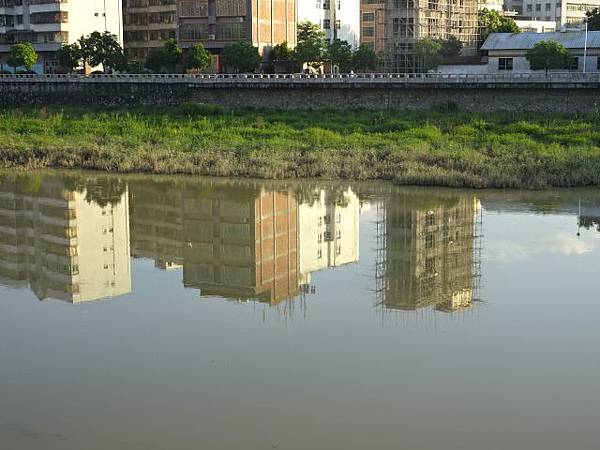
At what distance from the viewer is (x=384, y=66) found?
61.6m

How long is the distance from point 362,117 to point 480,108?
4.87 meters

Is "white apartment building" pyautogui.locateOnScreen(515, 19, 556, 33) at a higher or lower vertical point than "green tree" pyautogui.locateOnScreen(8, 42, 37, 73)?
higher

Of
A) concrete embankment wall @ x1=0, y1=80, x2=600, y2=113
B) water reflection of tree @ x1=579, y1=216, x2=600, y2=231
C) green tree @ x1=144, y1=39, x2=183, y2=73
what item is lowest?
water reflection of tree @ x1=579, y1=216, x2=600, y2=231

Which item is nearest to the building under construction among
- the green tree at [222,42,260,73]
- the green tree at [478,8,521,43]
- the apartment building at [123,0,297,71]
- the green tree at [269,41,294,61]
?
the green tree at [478,8,521,43]

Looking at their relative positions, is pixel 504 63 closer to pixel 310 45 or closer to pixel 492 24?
pixel 492 24

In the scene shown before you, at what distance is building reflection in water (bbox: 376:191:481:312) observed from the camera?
14.1 metres

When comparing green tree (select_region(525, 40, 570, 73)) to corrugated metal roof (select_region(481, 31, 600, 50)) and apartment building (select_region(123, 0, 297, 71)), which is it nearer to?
corrugated metal roof (select_region(481, 31, 600, 50))

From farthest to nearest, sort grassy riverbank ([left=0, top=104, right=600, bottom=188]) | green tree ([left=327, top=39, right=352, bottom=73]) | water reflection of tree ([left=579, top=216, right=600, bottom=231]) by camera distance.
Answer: green tree ([left=327, top=39, right=352, bottom=73]) → grassy riverbank ([left=0, top=104, right=600, bottom=188]) → water reflection of tree ([left=579, top=216, right=600, bottom=231])

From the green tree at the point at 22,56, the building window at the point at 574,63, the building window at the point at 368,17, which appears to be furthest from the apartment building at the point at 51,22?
the building window at the point at 574,63

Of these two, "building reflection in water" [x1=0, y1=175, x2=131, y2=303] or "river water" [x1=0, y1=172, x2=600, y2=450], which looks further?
"building reflection in water" [x1=0, y1=175, x2=131, y2=303]

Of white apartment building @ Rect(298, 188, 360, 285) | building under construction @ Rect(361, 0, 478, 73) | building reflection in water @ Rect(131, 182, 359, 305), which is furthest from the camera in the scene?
building under construction @ Rect(361, 0, 478, 73)

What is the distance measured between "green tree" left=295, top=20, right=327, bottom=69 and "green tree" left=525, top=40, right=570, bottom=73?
12.3 m

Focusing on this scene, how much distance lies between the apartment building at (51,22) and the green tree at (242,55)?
15.0 m

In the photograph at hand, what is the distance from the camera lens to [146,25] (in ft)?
219
